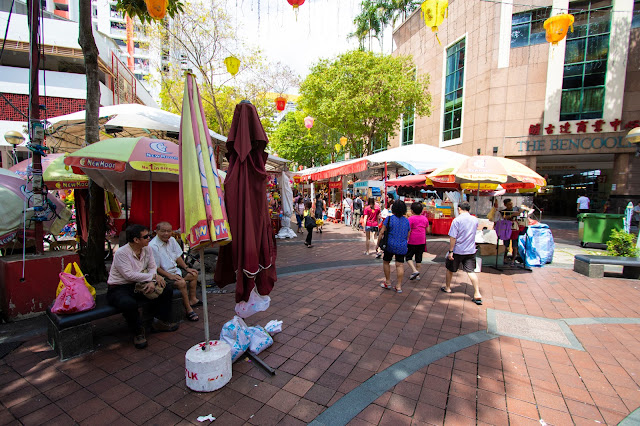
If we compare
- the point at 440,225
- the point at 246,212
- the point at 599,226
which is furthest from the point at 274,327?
the point at 599,226

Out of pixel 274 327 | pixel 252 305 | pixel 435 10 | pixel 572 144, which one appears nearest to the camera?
pixel 252 305

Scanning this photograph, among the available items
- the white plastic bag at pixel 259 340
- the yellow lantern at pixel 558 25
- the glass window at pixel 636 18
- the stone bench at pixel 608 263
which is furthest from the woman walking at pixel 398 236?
the glass window at pixel 636 18

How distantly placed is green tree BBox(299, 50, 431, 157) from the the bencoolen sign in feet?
23.4

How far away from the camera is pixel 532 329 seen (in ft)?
13.3

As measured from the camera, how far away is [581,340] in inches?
150

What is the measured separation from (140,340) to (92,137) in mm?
3802

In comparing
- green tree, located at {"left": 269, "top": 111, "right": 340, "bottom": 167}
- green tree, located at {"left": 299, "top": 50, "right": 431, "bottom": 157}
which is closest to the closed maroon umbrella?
green tree, located at {"left": 299, "top": 50, "right": 431, "bottom": 157}

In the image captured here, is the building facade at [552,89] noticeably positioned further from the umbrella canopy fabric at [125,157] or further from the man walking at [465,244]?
the umbrella canopy fabric at [125,157]

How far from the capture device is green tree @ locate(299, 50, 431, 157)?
1772cm

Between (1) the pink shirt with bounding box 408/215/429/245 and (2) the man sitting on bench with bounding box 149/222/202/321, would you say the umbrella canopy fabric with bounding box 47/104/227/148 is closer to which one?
(2) the man sitting on bench with bounding box 149/222/202/321

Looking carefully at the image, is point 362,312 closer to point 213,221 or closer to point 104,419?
point 213,221

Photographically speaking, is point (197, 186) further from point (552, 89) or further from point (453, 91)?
point (453, 91)

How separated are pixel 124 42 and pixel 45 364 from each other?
195 ft

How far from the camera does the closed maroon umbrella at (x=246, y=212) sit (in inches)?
114
